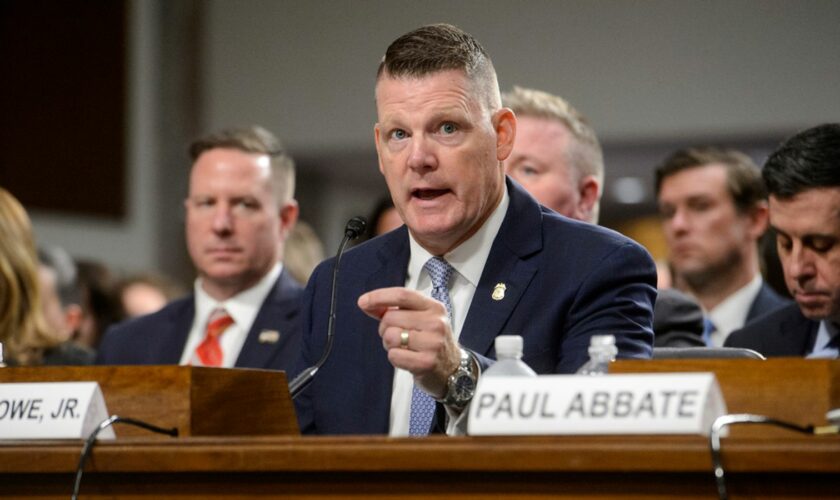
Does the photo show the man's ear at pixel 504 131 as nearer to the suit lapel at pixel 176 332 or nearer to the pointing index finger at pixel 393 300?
the pointing index finger at pixel 393 300

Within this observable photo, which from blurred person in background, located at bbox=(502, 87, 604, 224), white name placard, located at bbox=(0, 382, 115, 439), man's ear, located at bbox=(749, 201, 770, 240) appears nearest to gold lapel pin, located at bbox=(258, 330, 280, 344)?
blurred person in background, located at bbox=(502, 87, 604, 224)

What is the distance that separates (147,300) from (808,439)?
516 centimetres

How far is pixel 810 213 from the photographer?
3.12 metres

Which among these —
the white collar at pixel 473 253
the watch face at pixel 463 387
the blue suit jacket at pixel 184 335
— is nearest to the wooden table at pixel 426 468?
the watch face at pixel 463 387

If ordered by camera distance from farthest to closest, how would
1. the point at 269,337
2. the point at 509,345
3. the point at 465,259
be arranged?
the point at 269,337, the point at 465,259, the point at 509,345

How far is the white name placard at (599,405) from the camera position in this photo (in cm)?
161

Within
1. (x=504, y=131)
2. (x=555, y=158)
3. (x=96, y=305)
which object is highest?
(x=504, y=131)

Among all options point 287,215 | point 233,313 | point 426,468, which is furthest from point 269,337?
point 426,468

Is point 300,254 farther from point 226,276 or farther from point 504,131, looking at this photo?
point 504,131

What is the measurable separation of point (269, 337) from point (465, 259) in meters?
1.55

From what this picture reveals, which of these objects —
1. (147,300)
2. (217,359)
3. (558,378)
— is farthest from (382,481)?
(147,300)

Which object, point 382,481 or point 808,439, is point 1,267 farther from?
point 808,439

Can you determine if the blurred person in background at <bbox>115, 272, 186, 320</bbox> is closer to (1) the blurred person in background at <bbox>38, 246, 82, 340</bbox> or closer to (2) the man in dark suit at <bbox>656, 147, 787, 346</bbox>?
(1) the blurred person in background at <bbox>38, 246, 82, 340</bbox>

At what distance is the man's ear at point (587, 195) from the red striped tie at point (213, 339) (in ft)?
4.22
